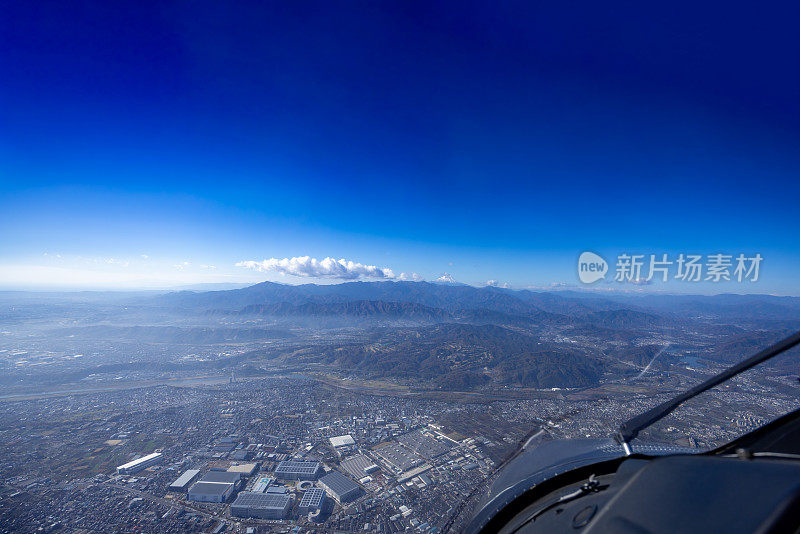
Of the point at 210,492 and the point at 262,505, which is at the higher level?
the point at 262,505

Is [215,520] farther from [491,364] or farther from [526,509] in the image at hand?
[491,364]

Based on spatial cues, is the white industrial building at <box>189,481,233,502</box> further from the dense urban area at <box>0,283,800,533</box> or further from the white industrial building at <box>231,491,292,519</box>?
the white industrial building at <box>231,491,292,519</box>

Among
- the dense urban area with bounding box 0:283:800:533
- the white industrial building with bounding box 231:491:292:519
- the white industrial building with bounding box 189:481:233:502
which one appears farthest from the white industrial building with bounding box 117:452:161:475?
the white industrial building with bounding box 231:491:292:519

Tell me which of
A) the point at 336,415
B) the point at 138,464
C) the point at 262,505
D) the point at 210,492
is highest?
the point at 262,505

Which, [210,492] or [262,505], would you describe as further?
[210,492]

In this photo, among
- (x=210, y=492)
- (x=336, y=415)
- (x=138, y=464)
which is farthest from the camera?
(x=336, y=415)

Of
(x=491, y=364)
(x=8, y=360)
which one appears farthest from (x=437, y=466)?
(x=8, y=360)

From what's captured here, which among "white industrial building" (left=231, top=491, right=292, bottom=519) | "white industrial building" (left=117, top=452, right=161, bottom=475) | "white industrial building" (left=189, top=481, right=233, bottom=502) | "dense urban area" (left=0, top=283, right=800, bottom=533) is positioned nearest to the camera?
"dense urban area" (left=0, top=283, right=800, bottom=533)

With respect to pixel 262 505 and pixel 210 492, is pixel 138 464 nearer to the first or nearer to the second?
pixel 210 492

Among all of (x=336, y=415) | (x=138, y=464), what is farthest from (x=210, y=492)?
(x=336, y=415)
